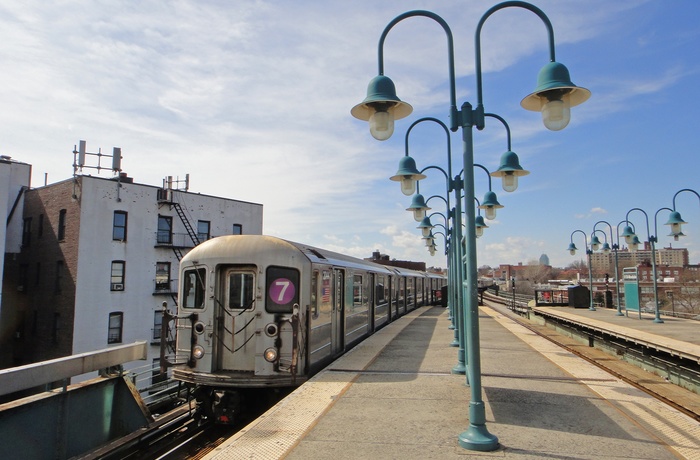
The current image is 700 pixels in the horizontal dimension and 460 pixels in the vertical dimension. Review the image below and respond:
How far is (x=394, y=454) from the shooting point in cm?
490

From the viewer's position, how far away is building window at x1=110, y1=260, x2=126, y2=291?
24641 millimetres

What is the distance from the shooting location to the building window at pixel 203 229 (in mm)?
28672

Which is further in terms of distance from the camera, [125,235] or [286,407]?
[125,235]

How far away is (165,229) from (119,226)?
8.43 feet

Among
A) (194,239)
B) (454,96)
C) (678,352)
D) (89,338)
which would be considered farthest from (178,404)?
(194,239)

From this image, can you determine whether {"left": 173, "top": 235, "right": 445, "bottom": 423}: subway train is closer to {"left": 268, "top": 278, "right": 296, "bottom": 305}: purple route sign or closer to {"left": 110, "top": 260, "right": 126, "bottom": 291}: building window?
{"left": 268, "top": 278, "right": 296, "bottom": 305}: purple route sign

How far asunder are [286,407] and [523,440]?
3.22 m

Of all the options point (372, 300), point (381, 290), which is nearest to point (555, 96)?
point (372, 300)

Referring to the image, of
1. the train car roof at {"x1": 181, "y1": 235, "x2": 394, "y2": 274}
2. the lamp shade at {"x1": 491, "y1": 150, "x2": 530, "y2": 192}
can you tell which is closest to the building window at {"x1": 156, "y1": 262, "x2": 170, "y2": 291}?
the train car roof at {"x1": 181, "y1": 235, "x2": 394, "y2": 274}

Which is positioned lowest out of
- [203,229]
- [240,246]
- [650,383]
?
[650,383]

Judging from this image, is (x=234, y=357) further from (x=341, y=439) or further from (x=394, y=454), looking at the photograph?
(x=394, y=454)

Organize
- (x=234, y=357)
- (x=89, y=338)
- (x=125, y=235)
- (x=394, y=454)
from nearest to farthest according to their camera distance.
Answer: (x=394, y=454), (x=234, y=357), (x=89, y=338), (x=125, y=235)

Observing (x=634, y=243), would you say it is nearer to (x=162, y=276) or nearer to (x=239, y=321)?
(x=239, y=321)

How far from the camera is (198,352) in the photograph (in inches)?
336
